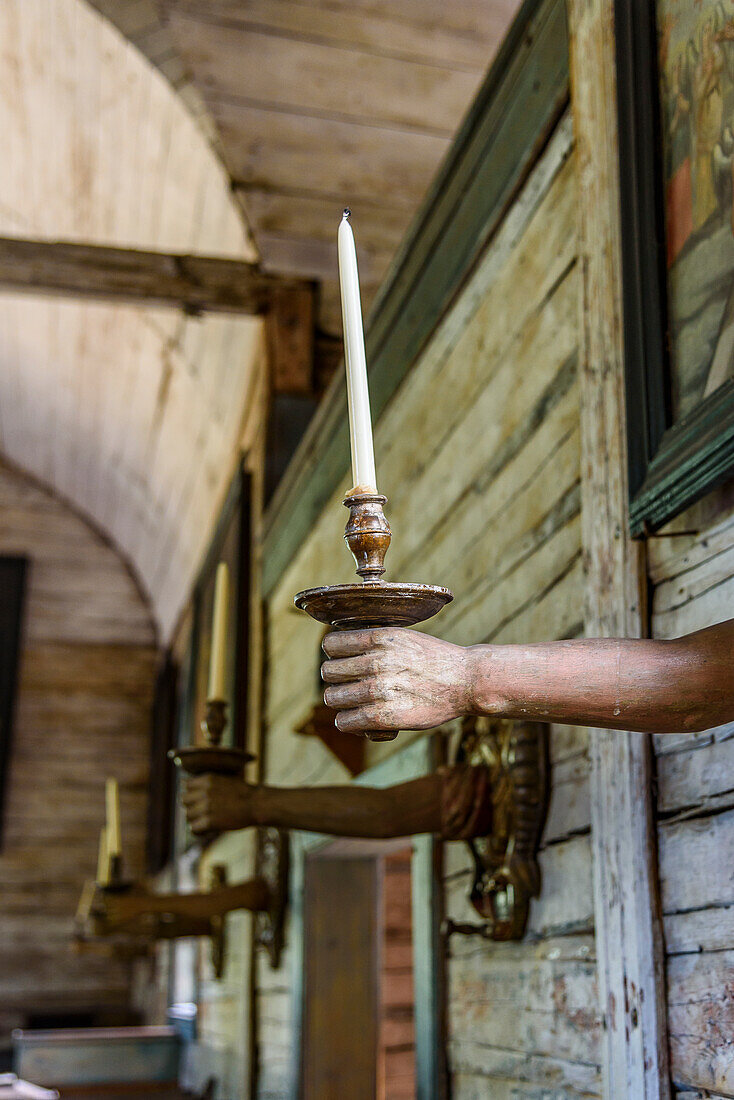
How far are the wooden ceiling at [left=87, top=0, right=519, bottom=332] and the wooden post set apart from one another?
2.68 meters

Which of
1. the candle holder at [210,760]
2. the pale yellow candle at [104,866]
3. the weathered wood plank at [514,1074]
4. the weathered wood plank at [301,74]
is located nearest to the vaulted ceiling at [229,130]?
the weathered wood plank at [301,74]

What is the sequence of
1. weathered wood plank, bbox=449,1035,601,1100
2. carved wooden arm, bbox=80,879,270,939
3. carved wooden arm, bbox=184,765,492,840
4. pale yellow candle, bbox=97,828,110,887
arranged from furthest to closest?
pale yellow candle, bbox=97,828,110,887
carved wooden arm, bbox=80,879,270,939
carved wooden arm, bbox=184,765,492,840
weathered wood plank, bbox=449,1035,601,1100

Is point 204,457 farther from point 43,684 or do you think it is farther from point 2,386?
point 43,684

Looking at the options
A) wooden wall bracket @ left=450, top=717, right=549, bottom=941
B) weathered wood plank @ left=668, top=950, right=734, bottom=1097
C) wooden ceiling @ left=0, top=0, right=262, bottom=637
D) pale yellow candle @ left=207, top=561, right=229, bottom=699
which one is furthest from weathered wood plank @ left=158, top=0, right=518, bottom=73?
weathered wood plank @ left=668, top=950, right=734, bottom=1097

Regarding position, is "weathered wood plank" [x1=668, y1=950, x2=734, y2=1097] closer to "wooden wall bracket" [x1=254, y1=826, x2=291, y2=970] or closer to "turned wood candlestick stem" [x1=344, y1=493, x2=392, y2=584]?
"turned wood candlestick stem" [x1=344, y1=493, x2=392, y2=584]

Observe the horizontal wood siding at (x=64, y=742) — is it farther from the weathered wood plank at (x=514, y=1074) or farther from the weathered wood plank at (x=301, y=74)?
the weathered wood plank at (x=514, y=1074)

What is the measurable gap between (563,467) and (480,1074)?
916 millimetres

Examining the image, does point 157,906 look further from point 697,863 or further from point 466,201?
point 697,863

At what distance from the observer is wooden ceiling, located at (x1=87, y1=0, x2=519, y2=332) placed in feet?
13.3

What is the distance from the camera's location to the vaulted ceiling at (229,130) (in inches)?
161

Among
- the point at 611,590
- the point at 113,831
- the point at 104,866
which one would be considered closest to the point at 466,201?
the point at 611,590

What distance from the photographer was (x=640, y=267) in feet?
4.35

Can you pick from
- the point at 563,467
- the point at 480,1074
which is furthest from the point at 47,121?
the point at 480,1074

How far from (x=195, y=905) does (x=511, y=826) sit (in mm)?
1628
